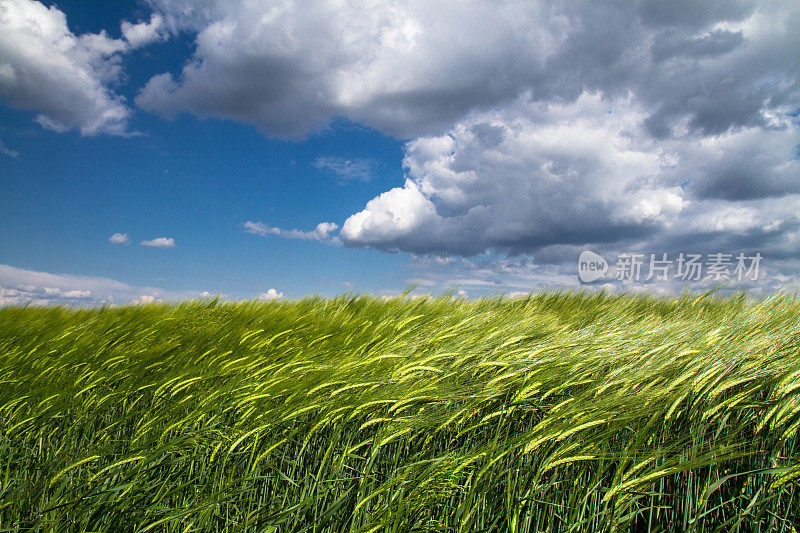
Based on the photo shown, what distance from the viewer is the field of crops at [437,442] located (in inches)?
64.9

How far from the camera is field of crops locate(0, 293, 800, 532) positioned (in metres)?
1.65

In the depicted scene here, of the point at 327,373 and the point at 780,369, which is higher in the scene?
the point at 780,369

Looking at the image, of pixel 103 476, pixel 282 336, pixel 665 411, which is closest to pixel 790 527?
pixel 665 411

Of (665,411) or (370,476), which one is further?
(665,411)

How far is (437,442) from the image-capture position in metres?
2.11

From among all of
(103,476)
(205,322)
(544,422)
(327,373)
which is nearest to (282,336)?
(205,322)

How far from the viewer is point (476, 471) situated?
1797 mm

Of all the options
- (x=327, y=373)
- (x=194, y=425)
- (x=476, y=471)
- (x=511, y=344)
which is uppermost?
(x=511, y=344)

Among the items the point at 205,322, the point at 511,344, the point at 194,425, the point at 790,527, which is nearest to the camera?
the point at 790,527

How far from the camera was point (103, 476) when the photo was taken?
2.18 m

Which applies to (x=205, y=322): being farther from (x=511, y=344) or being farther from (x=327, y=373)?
(x=511, y=344)

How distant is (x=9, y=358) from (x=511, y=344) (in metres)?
4.20

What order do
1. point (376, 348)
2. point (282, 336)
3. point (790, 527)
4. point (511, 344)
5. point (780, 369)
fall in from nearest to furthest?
point (790, 527)
point (780, 369)
point (511, 344)
point (376, 348)
point (282, 336)

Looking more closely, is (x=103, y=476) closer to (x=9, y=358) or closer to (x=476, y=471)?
(x=476, y=471)
